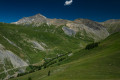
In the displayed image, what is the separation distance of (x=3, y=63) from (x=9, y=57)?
15.0 meters

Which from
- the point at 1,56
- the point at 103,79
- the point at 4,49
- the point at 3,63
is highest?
the point at 4,49

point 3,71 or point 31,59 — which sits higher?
point 31,59

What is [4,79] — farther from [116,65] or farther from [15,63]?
[116,65]

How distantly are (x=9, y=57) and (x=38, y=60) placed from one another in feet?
170

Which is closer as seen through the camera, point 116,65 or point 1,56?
point 116,65

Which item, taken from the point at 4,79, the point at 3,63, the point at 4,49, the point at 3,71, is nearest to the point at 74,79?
the point at 4,79

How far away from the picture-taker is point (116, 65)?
6525cm

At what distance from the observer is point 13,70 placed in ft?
460

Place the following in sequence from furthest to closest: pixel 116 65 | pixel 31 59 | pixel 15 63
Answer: pixel 31 59
pixel 15 63
pixel 116 65

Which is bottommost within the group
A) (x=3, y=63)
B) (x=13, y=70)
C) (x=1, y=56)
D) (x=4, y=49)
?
(x=13, y=70)

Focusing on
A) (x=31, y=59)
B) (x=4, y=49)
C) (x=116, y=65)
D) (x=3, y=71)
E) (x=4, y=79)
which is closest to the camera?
(x=116, y=65)

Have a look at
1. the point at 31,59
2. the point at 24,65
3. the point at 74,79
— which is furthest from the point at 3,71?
the point at 74,79

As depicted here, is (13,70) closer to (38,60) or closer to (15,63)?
(15,63)

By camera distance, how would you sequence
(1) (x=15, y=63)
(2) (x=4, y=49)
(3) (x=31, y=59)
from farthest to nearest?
(3) (x=31, y=59)
(2) (x=4, y=49)
(1) (x=15, y=63)
